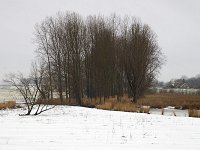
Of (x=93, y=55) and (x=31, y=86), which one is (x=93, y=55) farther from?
(x=31, y=86)

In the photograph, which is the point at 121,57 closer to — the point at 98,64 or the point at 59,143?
the point at 98,64

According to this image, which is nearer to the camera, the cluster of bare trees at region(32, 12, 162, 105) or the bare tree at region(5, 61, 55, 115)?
the bare tree at region(5, 61, 55, 115)

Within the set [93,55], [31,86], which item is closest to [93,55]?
[93,55]

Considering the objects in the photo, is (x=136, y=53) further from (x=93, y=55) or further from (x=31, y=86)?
(x=31, y=86)

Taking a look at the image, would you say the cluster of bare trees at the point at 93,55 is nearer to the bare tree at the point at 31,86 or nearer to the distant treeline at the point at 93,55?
the distant treeline at the point at 93,55

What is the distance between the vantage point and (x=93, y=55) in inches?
1863

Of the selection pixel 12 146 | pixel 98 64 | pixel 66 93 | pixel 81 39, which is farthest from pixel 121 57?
pixel 12 146

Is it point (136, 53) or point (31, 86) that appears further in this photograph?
point (136, 53)

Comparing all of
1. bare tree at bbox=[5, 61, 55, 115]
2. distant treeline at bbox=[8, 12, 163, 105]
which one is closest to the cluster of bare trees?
distant treeline at bbox=[8, 12, 163, 105]

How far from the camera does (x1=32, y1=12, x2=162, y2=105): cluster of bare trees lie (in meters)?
44.3

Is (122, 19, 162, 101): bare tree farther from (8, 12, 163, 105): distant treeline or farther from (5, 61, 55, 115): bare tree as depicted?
(5, 61, 55, 115): bare tree

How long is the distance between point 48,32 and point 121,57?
1159 cm

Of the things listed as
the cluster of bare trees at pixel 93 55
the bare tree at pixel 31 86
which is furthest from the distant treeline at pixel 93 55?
the bare tree at pixel 31 86

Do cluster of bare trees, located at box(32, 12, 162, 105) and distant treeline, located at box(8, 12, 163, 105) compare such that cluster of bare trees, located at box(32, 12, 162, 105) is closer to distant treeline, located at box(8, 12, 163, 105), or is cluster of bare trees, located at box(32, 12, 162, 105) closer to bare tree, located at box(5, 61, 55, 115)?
distant treeline, located at box(8, 12, 163, 105)
